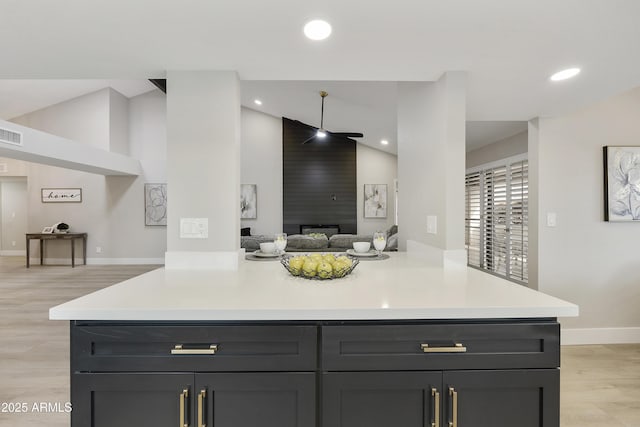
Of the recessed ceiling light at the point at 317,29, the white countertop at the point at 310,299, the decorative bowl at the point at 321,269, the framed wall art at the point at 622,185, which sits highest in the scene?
the recessed ceiling light at the point at 317,29

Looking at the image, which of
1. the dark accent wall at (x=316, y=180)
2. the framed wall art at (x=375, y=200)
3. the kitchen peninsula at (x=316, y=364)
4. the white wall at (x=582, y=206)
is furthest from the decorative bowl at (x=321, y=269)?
the framed wall art at (x=375, y=200)

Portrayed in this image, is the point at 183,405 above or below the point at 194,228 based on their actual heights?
below

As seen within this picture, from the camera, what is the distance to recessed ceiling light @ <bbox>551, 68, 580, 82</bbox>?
1768 mm

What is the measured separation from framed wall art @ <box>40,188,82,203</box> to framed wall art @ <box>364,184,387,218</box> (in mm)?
6871

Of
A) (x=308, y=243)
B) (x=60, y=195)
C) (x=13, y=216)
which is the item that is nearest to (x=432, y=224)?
(x=308, y=243)

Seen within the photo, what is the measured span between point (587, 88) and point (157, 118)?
321 inches

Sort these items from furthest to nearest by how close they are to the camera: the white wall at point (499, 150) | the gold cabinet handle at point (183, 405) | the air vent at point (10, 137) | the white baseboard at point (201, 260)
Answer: the air vent at point (10, 137)
the white wall at point (499, 150)
the white baseboard at point (201, 260)
the gold cabinet handle at point (183, 405)

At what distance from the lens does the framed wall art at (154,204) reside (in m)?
7.32

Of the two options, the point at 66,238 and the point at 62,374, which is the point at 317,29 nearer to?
the point at 62,374

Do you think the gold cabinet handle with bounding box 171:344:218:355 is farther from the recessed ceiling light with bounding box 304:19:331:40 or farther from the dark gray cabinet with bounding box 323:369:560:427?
the recessed ceiling light with bounding box 304:19:331:40

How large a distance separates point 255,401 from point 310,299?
15.1 inches

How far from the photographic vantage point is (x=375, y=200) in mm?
7977

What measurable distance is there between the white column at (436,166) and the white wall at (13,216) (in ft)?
35.0

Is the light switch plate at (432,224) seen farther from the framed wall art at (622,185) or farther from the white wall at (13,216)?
the white wall at (13,216)
